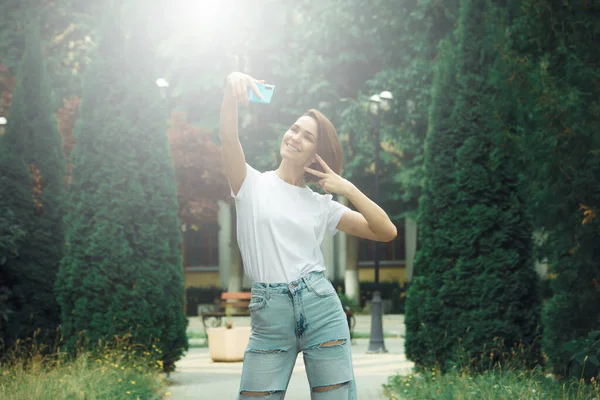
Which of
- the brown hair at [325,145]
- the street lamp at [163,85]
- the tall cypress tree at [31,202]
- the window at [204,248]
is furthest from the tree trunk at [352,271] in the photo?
the brown hair at [325,145]

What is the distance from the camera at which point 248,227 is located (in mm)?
3910

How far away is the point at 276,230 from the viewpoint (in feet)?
12.7

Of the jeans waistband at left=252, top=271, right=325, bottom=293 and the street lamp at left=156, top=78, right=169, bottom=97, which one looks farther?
the street lamp at left=156, top=78, right=169, bottom=97

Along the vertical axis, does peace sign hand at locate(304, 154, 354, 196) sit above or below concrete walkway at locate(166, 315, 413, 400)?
above

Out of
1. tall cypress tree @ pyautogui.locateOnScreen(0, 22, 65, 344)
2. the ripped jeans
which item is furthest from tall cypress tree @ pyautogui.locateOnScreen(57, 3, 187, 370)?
the ripped jeans

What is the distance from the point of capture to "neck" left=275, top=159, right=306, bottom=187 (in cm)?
408

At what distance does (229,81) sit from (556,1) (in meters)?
5.52

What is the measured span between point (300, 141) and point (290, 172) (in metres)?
0.15

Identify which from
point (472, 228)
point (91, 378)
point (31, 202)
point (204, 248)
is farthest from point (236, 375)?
point (204, 248)

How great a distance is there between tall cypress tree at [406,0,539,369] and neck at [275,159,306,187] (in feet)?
18.5

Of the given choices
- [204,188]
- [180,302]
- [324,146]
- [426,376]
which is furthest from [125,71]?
[204,188]

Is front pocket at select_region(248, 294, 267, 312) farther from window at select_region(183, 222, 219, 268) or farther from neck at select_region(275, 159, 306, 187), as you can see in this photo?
window at select_region(183, 222, 219, 268)

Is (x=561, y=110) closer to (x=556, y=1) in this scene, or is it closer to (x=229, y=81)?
(x=556, y=1)

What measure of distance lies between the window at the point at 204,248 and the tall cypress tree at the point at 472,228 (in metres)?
27.8
